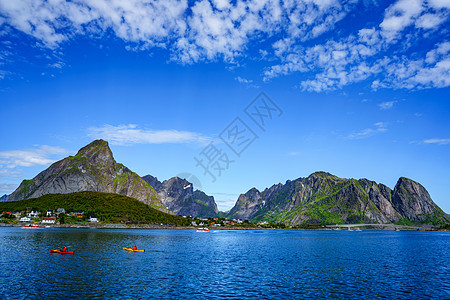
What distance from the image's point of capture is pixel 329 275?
54938 millimetres

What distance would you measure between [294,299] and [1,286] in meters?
39.3

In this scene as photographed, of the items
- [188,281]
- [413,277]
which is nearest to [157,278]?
[188,281]

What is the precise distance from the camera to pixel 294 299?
3744 centimetres

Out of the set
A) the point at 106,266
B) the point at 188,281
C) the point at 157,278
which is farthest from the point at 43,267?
the point at 188,281

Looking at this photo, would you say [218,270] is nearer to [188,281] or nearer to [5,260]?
[188,281]

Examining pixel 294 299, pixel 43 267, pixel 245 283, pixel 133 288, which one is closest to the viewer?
pixel 294 299

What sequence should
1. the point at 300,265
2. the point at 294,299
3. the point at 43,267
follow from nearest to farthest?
1. the point at 294,299
2. the point at 43,267
3. the point at 300,265

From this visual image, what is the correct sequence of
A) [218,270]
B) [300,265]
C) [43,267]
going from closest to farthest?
[43,267]
[218,270]
[300,265]

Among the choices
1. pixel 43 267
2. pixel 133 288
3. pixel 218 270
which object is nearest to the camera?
pixel 133 288

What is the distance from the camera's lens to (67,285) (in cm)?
4128

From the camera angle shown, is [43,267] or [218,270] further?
[218,270]

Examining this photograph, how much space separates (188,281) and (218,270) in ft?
41.4

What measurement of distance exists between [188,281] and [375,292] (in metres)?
28.0

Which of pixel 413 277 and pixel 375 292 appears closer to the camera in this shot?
pixel 375 292
